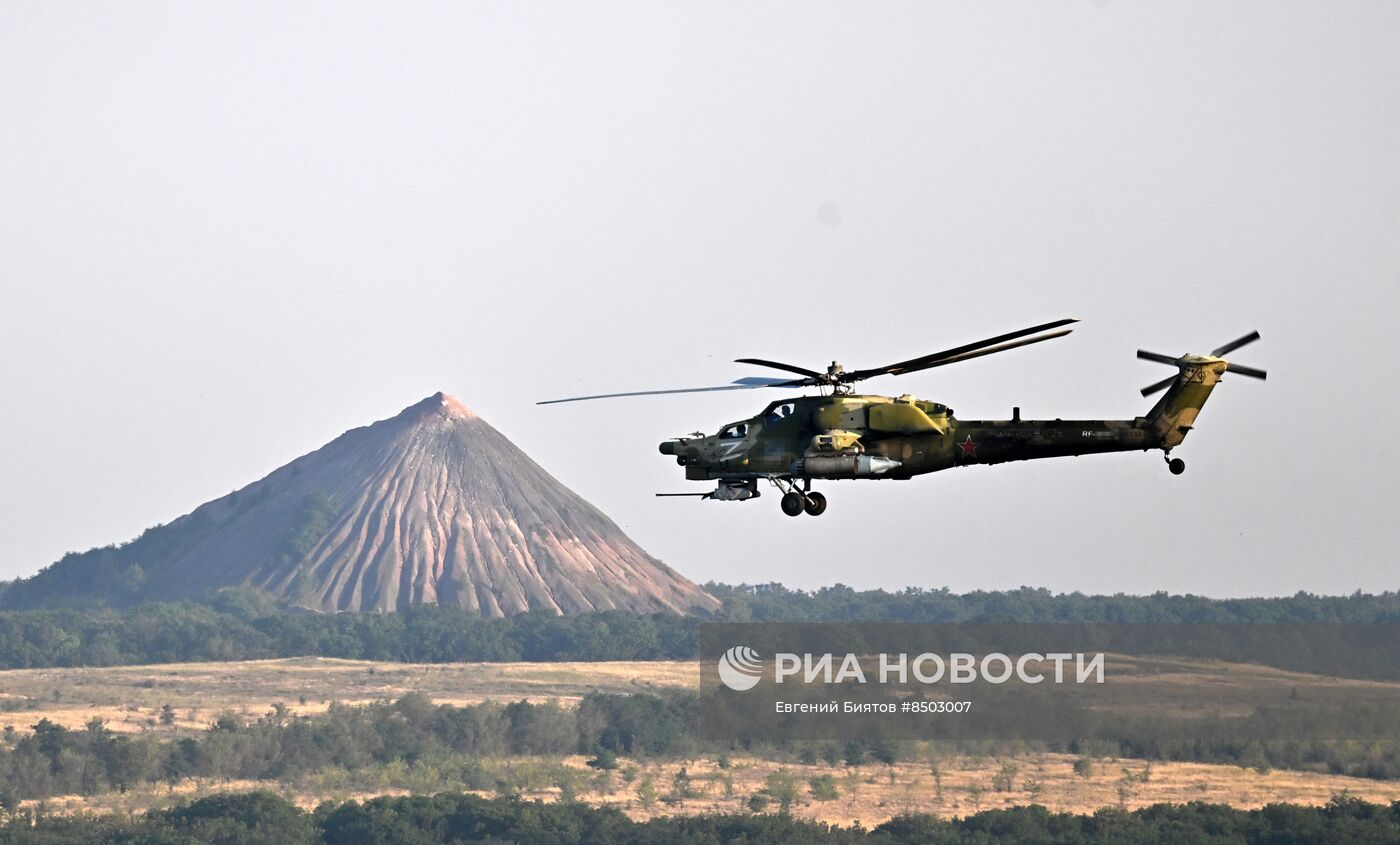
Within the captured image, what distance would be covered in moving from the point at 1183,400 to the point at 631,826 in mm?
104179

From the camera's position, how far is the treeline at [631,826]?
152125mm

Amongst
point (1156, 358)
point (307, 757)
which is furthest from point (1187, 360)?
point (307, 757)

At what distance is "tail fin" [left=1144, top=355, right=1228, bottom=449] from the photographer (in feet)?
217

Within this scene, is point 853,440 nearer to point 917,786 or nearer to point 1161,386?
point 1161,386

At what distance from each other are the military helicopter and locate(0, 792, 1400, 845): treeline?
9045cm

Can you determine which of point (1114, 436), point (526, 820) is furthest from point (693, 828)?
point (1114, 436)

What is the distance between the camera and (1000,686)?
19912 centimetres

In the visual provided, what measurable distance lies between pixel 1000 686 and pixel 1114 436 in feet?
448

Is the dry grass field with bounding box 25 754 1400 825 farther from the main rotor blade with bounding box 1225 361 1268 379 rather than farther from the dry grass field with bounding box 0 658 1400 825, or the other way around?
the main rotor blade with bounding box 1225 361 1268 379

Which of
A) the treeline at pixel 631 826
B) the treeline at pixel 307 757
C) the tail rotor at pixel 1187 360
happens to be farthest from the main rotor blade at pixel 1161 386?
the treeline at pixel 307 757

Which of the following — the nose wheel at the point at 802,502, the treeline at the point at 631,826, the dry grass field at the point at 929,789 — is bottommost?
the treeline at the point at 631,826

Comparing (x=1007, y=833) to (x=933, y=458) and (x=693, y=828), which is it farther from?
(x=933, y=458)

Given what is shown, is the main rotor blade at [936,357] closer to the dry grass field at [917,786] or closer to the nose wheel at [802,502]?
the nose wheel at [802,502]

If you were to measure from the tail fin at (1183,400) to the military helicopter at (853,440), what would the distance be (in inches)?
35.0
